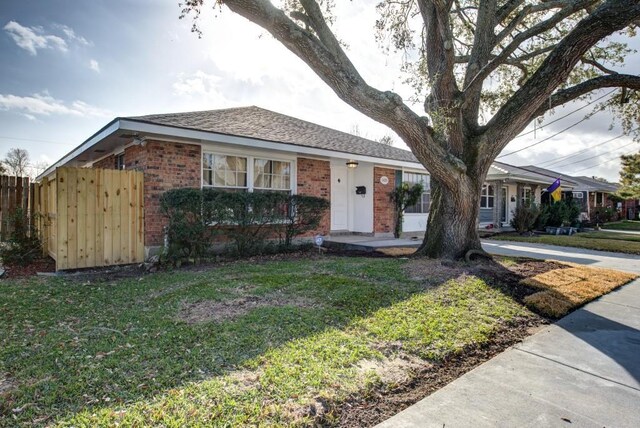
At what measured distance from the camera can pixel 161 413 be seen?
229cm

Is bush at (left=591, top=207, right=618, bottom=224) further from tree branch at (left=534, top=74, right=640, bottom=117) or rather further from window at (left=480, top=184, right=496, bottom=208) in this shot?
tree branch at (left=534, top=74, right=640, bottom=117)

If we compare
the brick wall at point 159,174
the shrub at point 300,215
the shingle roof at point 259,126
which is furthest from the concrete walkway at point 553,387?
the shingle roof at point 259,126

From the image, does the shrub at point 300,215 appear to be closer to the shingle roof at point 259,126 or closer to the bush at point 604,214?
the shingle roof at point 259,126

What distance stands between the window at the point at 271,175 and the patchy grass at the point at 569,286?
6640mm

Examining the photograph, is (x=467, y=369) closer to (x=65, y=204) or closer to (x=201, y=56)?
(x=65, y=204)

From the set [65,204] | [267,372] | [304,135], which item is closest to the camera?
[267,372]

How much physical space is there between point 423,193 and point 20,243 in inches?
507

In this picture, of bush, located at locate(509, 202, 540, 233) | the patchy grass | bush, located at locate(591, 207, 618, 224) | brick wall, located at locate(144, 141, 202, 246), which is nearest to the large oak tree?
the patchy grass

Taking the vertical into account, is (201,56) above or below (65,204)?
above

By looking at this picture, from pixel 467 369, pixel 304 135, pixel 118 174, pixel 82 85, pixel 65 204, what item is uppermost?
pixel 82 85

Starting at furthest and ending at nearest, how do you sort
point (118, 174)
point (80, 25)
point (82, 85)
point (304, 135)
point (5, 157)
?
point (5, 157) → point (304, 135) → point (82, 85) → point (80, 25) → point (118, 174)

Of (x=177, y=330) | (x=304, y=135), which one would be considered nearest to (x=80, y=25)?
(x=304, y=135)

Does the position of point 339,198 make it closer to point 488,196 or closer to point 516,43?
point 516,43

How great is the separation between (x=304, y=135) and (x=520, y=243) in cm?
904
